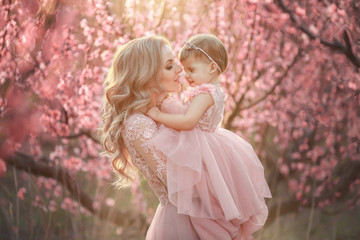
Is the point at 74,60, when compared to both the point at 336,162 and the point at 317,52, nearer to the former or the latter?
the point at 317,52

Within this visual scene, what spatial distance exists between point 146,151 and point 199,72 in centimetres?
56

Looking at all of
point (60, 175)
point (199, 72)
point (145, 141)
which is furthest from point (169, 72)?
point (60, 175)

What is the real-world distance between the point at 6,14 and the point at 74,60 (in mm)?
867

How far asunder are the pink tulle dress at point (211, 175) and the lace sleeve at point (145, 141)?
0.04m

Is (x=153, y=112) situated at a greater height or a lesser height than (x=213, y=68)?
lesser

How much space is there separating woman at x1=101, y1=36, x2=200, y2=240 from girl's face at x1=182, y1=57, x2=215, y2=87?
0.08 metres

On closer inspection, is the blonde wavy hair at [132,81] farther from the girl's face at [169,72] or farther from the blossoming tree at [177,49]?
the blossoming tree at [177,49]

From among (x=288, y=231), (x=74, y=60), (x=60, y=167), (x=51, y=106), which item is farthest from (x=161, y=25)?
(x=288, y=231)

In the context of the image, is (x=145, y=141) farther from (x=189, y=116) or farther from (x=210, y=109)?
(x=210, y=109)

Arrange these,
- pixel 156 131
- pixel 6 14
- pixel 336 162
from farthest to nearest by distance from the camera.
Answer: pixel 336 162
pixel 6 14
pixel 156 131

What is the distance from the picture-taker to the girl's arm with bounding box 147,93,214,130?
2.59 m

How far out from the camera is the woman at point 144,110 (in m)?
2.62

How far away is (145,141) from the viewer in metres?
2.60

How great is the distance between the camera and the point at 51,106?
5.80m
